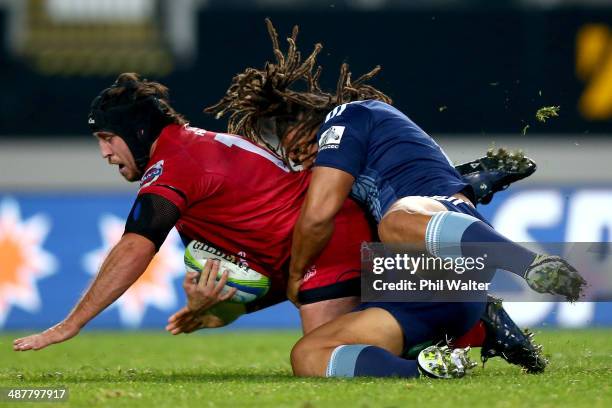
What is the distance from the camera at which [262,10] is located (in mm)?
13742

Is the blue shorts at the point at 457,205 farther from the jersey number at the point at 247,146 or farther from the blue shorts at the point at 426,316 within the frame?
the jersey number at the point at 247,146

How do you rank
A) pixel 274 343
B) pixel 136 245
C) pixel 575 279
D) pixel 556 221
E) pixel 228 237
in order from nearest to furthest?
pixel 575 279
pixel 136 245
pixel 228 237
pixel 274 343
pixel 556 221

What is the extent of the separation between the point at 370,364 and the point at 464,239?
734 millimetres

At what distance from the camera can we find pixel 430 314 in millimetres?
6160

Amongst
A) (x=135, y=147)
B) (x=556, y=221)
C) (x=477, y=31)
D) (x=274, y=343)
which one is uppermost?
(x=477, y=31)

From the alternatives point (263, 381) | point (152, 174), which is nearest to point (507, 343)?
point (263, 381)

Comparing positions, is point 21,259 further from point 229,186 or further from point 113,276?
point 113,276

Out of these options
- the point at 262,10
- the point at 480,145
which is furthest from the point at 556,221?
the point at 262,10

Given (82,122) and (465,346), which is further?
(82,122)

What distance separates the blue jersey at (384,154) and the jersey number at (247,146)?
1.17ft

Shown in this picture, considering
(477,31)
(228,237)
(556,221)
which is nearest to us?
(228,237)

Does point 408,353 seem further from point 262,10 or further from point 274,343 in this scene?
point 262,10

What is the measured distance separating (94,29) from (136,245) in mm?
8883

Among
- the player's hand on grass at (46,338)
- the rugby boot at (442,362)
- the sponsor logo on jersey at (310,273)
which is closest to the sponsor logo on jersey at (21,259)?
the sponsor logo on jersey at (310,273)
